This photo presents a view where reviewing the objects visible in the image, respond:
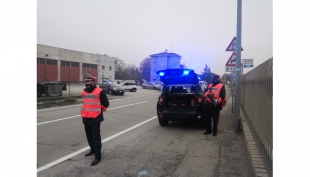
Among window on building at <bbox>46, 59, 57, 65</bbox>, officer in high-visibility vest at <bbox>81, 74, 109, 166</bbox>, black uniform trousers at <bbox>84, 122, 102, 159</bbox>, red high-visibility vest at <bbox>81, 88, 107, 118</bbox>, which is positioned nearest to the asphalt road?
black uniform trousers at <bbox>84, 122, 102, 159</bbox>

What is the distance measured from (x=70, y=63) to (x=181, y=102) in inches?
1901

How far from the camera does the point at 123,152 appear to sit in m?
5.45

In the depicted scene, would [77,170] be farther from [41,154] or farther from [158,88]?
[158,88]

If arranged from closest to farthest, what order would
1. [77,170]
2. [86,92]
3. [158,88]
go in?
[77,170] < [86,92] < [158,88]

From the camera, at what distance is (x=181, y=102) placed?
7.95 meters

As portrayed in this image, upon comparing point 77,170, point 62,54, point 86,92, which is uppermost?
point 62,54

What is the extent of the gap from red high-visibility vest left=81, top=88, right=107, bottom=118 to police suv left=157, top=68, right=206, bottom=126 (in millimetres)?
3268

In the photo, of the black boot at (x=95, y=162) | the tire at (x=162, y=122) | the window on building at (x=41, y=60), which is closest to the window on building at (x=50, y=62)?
the window on building at (x=41, y=60)

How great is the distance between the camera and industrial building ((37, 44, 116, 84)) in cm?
4425

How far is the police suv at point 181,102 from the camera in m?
7.59

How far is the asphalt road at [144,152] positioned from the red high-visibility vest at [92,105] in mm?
984

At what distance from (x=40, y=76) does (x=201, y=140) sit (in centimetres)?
1862

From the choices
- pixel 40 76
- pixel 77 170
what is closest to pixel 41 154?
pixel 77 170

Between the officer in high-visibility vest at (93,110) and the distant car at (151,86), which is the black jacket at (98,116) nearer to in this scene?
the officer in high-visibility vest at (93,110)
